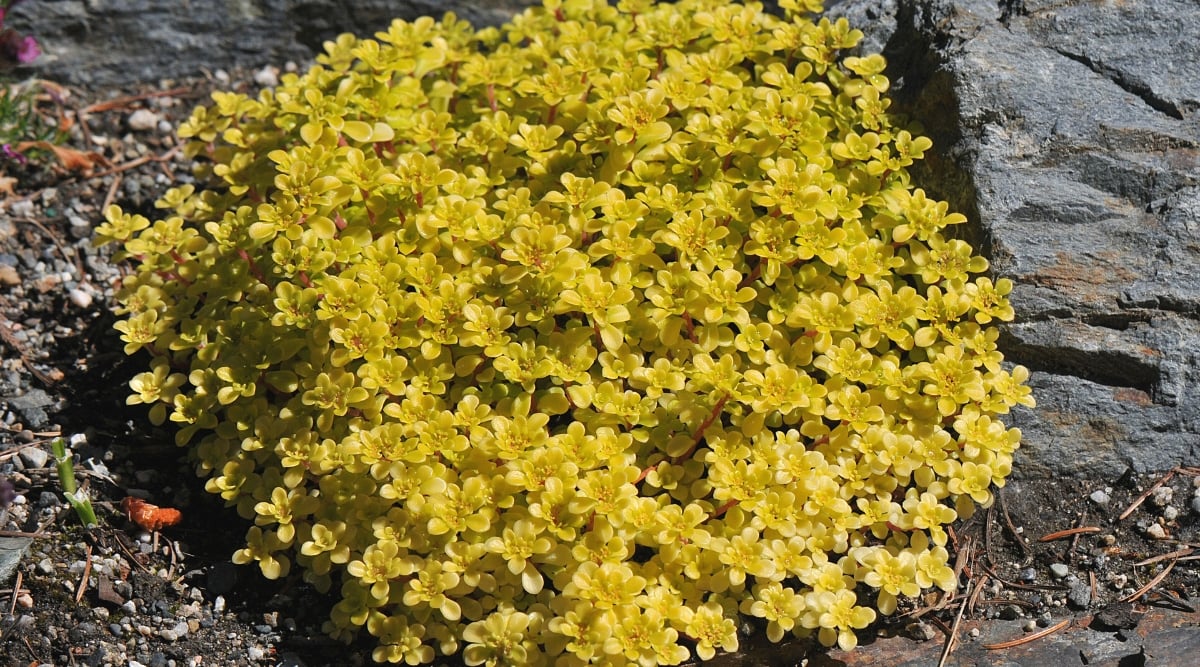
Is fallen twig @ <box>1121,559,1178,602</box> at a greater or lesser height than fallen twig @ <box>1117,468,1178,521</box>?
lesser

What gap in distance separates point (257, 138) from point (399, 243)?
888mm

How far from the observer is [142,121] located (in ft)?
15.9

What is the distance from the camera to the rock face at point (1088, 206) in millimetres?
3318

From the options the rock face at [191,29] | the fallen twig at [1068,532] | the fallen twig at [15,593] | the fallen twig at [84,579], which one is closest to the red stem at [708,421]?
the fallen twig at [1068,532]

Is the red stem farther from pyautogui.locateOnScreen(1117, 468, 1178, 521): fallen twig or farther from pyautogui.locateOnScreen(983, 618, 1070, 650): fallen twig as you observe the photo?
pyautogui.locateOnScreen(1117, 468, 1178, 521): fallen twig

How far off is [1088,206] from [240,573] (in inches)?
110

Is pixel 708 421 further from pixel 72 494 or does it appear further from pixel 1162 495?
pixel 72 494

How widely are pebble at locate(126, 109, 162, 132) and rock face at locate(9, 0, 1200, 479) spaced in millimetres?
3166

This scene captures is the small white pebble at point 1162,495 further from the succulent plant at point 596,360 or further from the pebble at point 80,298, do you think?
the pebble at point 80,298

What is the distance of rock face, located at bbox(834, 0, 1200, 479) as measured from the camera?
332cm

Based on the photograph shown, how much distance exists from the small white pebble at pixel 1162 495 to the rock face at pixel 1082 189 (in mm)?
70

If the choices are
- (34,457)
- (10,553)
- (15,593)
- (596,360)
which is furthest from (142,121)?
(596,360)

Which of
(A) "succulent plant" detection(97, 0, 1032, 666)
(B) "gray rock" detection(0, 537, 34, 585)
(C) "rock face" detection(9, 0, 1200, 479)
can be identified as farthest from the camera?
(C) "rock face" detection(9, 0, 1200, 479)

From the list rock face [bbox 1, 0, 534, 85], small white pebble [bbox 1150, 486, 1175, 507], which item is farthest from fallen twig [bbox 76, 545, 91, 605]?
small white pebble [bbox 1150, 486, 1175, 507]
